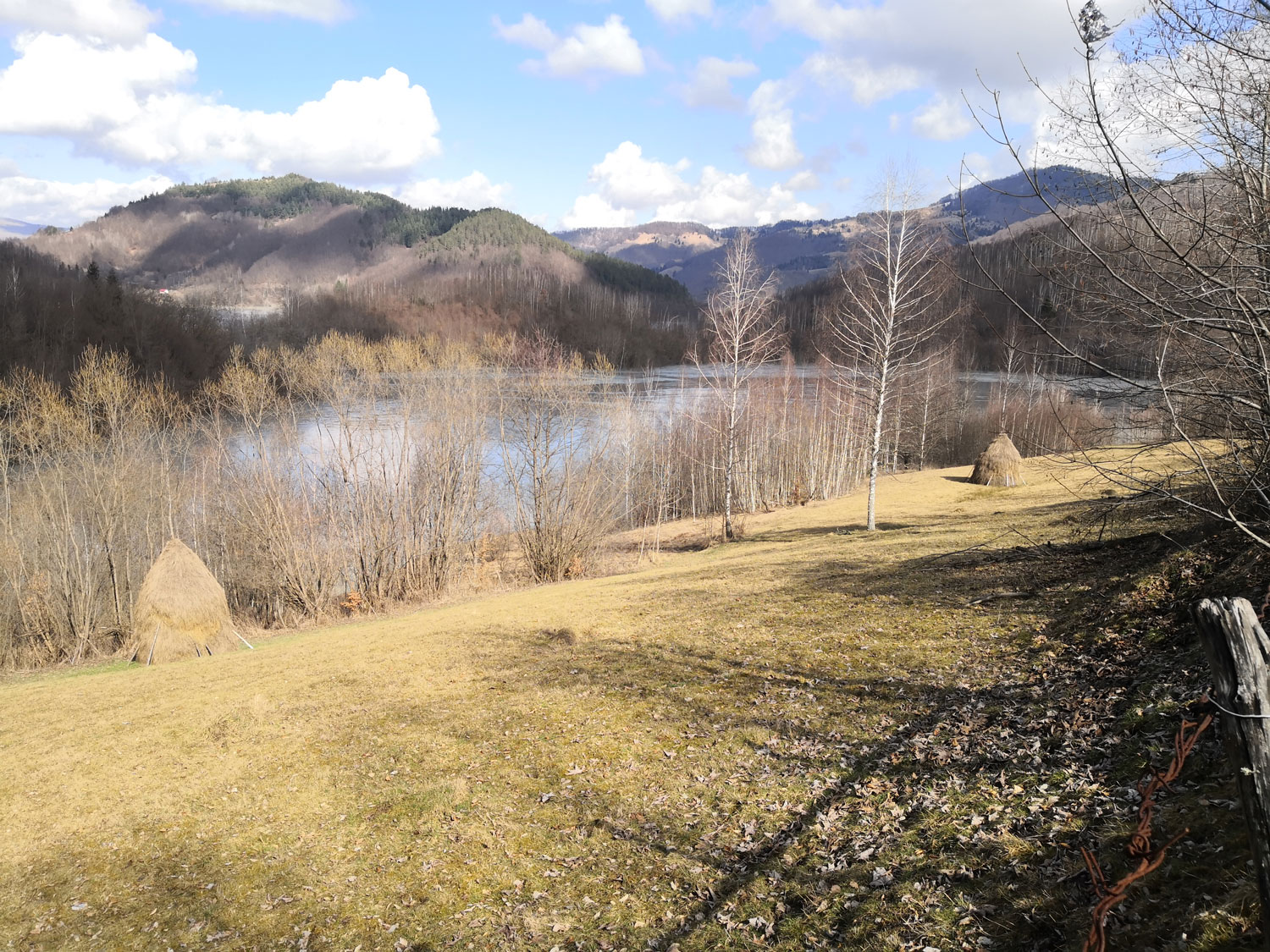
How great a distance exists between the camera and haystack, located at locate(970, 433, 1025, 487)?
101 feet

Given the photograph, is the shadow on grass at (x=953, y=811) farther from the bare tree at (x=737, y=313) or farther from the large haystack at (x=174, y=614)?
the bare tree at (x=737, y=313)

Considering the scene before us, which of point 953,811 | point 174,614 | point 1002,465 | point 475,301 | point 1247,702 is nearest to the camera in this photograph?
point 1247,702

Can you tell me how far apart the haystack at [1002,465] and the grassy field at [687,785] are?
18.3m

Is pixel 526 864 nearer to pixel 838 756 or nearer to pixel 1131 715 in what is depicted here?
pixel 838 756

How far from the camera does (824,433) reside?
137 feet

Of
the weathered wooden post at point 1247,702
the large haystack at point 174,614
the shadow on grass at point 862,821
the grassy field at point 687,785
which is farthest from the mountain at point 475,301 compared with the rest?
the weathered wooden post at point 1247,702

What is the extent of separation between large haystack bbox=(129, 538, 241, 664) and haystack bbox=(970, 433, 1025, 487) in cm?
2986

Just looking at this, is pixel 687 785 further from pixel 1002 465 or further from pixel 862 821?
pixel 1002 465

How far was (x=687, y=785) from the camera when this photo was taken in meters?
7.83

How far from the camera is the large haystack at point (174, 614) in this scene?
19484mm

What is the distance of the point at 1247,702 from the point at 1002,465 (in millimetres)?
31379

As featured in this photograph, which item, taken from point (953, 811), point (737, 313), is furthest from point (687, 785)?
point (737, 313)

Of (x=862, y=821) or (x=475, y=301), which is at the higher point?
(x=475, y=301)

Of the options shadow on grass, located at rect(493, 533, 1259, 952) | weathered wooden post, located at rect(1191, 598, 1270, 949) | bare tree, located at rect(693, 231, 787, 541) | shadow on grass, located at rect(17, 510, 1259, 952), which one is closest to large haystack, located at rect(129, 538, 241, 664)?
shadow on grass, located at rect(17, 510, 1259, 952)
